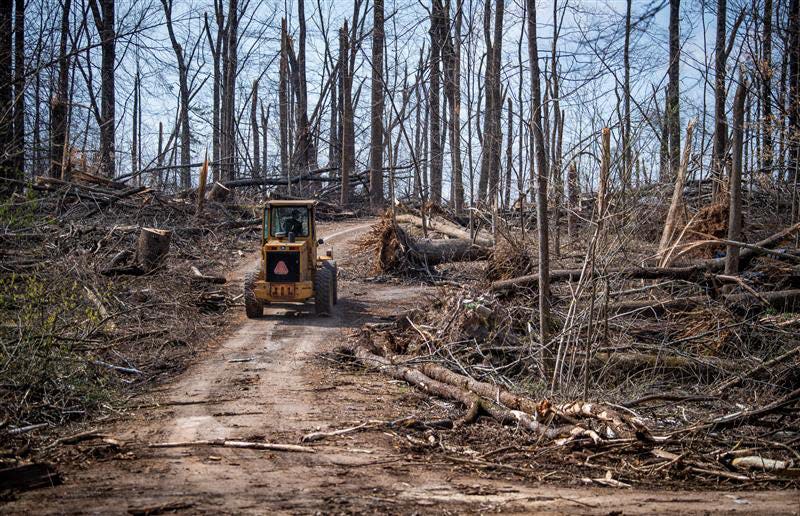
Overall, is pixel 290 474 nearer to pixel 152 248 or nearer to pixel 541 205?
pixel 541 205

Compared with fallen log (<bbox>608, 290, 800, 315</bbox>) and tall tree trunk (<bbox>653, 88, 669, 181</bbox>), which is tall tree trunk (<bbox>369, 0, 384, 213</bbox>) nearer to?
tall tree trunk (<bbox>653, 88, 669, 181</bbox>)

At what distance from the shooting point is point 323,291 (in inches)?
552

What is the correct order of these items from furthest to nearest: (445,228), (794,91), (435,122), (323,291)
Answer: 1. (435,122)
2. (445,228)
3. (794,91)
4. (323,291)

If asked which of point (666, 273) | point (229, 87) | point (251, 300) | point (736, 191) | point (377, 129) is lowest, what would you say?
point (251, 300)

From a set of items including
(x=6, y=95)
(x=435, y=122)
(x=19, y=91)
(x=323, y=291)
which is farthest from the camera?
(x=435, y=122)

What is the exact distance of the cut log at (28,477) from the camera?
509cm

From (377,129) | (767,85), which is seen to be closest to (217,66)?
(377,129)

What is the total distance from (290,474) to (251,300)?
854 centimetres

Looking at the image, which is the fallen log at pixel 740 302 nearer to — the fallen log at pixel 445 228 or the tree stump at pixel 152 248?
the fallen log at pixel 445 228

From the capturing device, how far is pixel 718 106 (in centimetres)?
1684

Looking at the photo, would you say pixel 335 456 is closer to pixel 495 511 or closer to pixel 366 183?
pixel 495 511

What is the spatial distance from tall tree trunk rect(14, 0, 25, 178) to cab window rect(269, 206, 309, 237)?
14.6 feet

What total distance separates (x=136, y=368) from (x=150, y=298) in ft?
12.2

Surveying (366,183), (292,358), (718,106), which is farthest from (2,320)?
(366,183)
